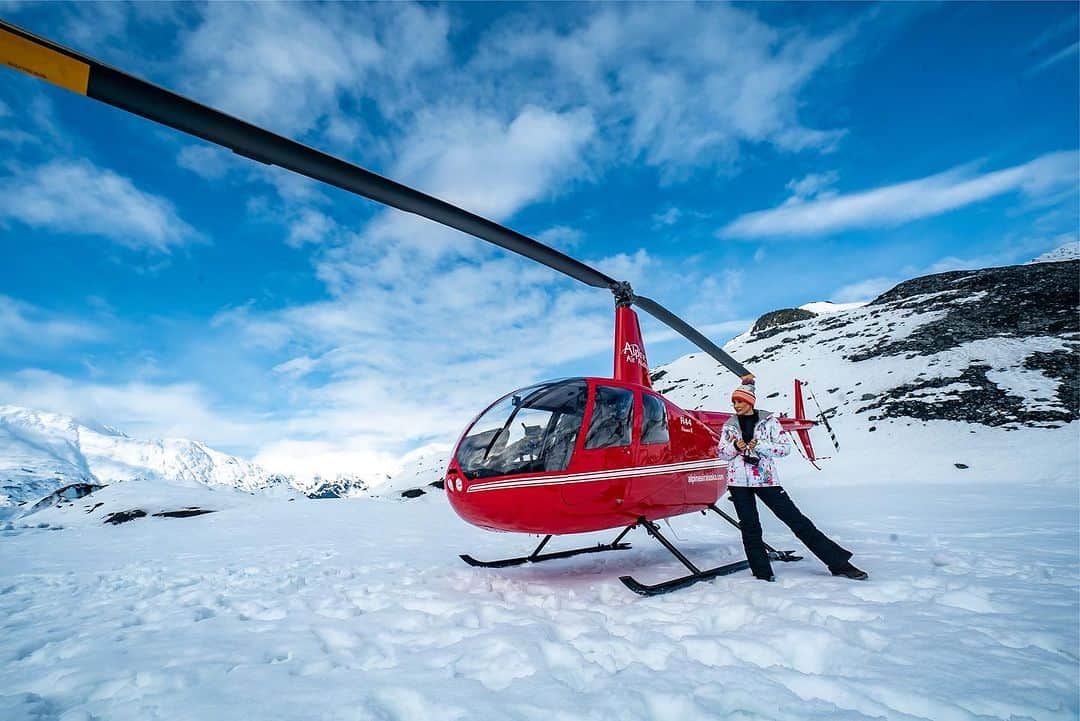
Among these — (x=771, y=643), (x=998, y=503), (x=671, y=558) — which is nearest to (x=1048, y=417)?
(x=998, y=503)

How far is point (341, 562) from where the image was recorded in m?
6.87

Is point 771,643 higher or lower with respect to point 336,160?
lower

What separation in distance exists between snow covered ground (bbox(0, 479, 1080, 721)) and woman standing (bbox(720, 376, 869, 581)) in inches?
10.4

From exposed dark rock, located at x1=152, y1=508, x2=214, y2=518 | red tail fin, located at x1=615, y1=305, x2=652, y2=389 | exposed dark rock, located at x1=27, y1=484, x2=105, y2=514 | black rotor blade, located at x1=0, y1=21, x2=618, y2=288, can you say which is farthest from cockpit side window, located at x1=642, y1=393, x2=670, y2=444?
exposed dark rock, located at x1=27, y1=484, x2=105, y2=514

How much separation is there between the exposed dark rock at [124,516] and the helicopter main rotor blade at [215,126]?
16795 millimetres

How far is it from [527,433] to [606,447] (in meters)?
0.83

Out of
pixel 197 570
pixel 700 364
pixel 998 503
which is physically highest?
pixel 700 364

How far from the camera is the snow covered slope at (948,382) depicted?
18.7 m

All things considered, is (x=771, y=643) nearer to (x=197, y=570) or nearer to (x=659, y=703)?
(x=659, y=703)

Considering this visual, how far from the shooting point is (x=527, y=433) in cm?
510

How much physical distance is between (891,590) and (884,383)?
29293mm

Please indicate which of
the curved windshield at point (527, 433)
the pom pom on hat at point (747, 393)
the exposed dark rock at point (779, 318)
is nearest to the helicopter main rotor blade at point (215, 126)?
the curved windshield at point (527, 433)

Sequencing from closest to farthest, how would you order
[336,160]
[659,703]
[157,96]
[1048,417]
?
[659,703] < [157,96] < [336,160] < [1048,417]

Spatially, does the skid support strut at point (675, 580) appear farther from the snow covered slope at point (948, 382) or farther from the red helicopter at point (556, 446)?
the snow covered slope at point (948, 382)
